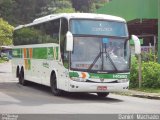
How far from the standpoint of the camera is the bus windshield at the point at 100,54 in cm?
1848

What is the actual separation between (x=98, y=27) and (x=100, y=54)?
3.67 ft

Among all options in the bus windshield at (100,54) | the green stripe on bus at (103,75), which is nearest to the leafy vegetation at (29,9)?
the bus windshield at (100,54)

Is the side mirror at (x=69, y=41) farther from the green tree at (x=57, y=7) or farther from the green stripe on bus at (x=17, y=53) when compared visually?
the green tree at (x=57, y=7)

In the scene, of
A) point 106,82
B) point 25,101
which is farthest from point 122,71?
point 25,101

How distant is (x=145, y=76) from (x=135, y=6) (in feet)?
42.7

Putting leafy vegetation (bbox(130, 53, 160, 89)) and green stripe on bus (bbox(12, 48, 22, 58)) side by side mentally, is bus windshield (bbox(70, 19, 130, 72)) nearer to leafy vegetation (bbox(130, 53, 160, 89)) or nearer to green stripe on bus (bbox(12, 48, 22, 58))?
leafy vegetation (bbox(130, 53, 160, 89))

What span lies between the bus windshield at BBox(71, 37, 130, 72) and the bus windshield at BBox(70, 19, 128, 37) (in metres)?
0.25

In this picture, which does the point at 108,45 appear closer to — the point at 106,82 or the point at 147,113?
the point at 106,82

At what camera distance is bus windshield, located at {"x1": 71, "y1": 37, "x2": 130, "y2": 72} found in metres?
18.5

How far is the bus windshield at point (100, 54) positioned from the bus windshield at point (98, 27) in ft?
0.82

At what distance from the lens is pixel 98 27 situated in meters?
19.0

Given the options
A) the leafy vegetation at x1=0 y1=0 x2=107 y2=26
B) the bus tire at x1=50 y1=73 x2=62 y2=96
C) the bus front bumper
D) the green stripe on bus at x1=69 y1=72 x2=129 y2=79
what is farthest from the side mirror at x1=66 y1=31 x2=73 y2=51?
the leafy vegetation at x1=0 y1=0 x2=107 y2=26

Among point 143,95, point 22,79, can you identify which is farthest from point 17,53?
point 143,95

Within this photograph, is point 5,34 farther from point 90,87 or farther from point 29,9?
point 29,9
